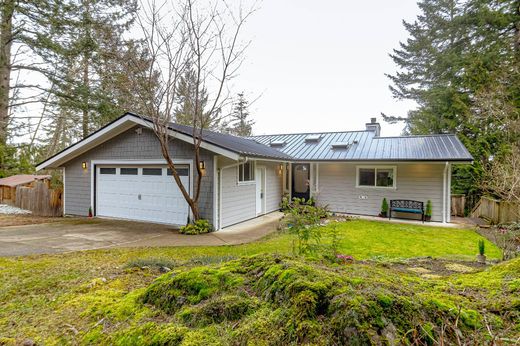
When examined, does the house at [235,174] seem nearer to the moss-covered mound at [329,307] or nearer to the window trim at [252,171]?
the window trim at [252,171]

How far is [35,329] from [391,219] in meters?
11.6

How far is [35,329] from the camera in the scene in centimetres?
202

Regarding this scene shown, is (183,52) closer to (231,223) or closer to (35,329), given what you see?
(231,223)

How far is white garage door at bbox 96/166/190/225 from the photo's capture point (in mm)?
9320

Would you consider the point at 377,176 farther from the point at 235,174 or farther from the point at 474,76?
the point at 474,76

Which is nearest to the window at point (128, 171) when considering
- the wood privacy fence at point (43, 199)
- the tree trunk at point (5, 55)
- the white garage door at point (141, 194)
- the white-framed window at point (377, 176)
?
the white garage door at point (141, 194)

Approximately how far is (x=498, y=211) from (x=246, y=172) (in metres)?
9.18

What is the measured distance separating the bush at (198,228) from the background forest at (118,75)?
3462mm

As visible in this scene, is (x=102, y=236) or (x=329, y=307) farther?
(x=102, y=236)

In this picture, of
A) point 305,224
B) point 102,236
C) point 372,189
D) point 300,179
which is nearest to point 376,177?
point 372,189

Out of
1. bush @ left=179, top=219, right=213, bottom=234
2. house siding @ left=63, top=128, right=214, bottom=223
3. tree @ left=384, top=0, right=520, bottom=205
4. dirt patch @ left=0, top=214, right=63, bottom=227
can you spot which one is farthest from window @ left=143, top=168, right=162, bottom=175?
tree @ left=384, top=0, right=520, bottom=205

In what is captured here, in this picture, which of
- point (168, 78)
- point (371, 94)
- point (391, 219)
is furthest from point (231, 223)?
point (371, 94)

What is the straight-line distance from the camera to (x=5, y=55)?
11672 millimetres

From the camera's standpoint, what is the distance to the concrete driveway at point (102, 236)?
645cm
